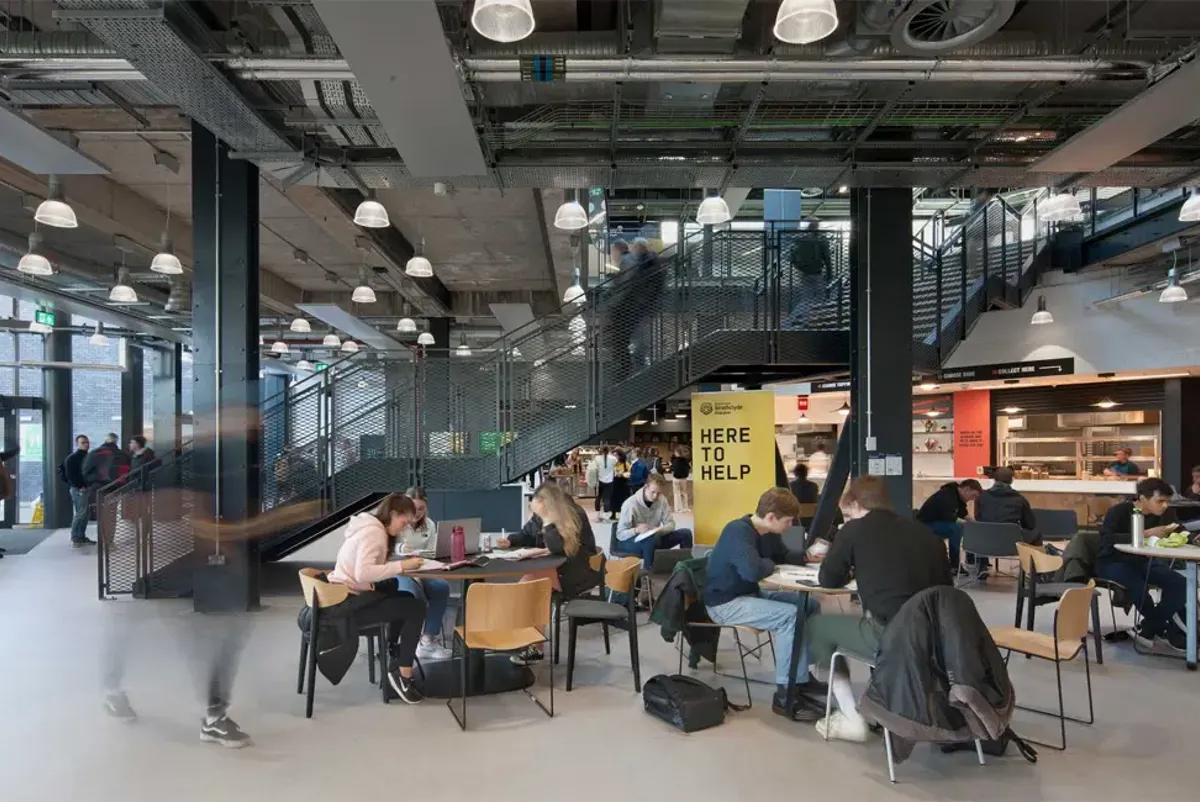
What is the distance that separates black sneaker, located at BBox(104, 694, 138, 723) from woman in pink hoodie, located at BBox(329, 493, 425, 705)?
1479 mm

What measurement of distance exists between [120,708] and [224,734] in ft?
3.43

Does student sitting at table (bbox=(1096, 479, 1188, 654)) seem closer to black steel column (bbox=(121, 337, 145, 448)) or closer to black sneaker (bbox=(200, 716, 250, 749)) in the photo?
black sneaker (bbox=(200, 716, 250, 749))

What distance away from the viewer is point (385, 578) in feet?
16.6

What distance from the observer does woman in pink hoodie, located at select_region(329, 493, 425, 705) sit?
4898 mm

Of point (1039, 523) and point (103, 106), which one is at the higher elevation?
point (103, 106)

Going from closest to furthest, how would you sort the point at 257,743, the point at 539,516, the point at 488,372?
the point at 257,743 < the point at 539,516 < the point at 488,372

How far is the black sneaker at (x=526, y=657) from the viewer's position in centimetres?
586

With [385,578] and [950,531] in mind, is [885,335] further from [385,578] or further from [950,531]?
[385,578]

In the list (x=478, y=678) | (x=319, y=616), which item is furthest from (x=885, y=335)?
(x=319, y=616)

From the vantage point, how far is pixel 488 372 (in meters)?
8.92

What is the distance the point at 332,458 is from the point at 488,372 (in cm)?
212

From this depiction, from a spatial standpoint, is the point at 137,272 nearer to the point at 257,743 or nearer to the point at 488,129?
the point at 488,129

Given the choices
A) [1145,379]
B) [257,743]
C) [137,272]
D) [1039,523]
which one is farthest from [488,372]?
[1145,379]

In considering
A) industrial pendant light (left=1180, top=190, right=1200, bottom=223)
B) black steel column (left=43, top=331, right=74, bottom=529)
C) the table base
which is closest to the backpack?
the table base
